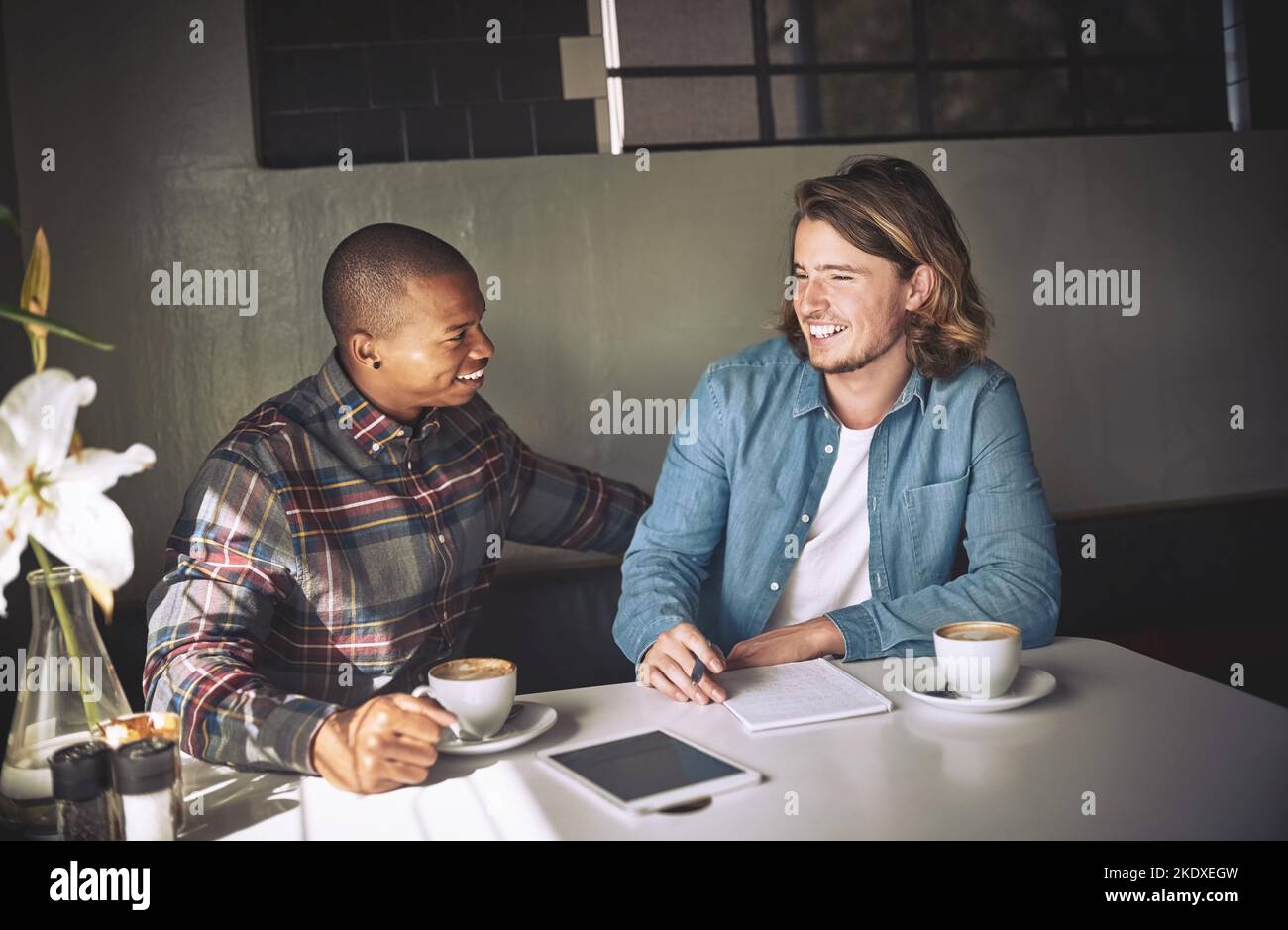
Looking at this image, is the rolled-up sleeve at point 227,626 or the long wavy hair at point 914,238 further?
the long wavy hair at point 914,238

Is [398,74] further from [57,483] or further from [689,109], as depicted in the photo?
[57,483]

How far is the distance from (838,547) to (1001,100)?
1924mm

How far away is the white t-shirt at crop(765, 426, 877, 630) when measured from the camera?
6.66 ft

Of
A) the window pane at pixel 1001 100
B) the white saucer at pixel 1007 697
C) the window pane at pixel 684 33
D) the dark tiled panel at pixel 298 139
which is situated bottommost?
the white saucer at pixel 1007 697

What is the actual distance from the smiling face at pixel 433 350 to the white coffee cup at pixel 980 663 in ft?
3.29

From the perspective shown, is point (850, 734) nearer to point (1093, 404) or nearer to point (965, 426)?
point (965, 426)

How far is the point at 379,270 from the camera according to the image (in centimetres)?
206

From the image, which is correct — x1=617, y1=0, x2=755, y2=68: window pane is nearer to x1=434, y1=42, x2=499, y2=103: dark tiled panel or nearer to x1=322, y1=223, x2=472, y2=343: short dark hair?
x1=434, y1=42, x2=499, y2=103: dark tiled panel

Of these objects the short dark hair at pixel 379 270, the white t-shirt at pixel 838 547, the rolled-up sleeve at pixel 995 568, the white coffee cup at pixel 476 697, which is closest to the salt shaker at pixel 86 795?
the white coffee cup at pixel 476 697

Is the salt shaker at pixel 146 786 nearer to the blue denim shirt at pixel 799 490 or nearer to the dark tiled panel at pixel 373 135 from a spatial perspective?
the blue denim shirt at pixel 799 490

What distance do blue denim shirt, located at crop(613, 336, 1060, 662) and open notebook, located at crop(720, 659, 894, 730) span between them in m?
0.27

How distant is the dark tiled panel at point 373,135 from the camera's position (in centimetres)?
291

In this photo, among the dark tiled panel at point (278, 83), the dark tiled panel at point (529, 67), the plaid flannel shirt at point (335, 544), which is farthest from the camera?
the dark tiled panel at point (529, 67)

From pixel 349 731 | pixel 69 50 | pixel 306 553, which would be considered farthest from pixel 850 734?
pixel 69 50
